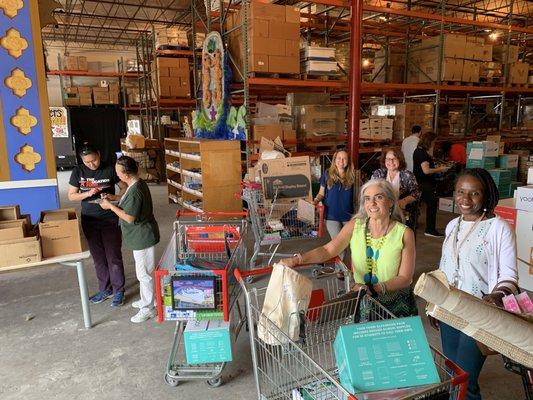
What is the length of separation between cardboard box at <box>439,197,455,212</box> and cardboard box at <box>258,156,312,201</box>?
4.02 m

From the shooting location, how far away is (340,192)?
14.7ft

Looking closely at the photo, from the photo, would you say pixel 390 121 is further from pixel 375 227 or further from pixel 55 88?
pixel 55 88

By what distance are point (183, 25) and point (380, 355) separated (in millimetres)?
18231

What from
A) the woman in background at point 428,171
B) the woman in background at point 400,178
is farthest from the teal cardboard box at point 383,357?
the woman in background at point 428,171

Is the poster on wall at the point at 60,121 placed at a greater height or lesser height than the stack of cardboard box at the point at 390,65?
lesser

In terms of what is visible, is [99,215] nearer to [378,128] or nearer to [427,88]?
[378,128]

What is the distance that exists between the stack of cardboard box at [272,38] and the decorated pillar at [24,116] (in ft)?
9.83

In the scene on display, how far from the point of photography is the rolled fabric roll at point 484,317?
1.09m

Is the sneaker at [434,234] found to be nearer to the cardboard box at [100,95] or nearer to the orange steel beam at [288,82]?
the orange steel beam at [288,82]

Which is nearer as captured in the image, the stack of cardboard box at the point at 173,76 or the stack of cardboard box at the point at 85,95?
the stack of cardboard box at the point at 173,76

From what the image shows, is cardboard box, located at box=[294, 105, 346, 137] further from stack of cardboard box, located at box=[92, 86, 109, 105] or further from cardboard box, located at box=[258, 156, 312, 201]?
stack of cardboard box, located at box=[92, 86, 109, 105]

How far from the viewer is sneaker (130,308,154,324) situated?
3796 millimetres

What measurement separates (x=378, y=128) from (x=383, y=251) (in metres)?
6.82

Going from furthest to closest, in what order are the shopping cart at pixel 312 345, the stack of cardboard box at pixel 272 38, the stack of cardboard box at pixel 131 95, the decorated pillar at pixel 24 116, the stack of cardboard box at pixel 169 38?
the stack of cardboard box at pixel 131 95 < the stack of cardboard box at pixel 169 38 < the stack of cardboard box at pixel 272 38 < the decorated pillar at pixel 24 116 < the shopping cart at pixel 312 345
